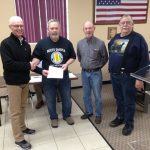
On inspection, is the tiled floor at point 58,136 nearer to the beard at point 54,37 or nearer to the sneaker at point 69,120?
the sneaker at point 69,120

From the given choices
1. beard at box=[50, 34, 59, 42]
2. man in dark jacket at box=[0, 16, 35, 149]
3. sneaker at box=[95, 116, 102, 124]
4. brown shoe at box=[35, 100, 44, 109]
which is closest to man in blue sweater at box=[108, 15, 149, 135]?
sneaker at box=[95, 116, 102, 124]

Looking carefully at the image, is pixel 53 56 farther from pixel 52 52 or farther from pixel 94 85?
pixel 94 85

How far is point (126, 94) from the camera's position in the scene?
2697 mm

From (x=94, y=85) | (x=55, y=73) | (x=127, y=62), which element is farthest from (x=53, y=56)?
(x=127, y=62)

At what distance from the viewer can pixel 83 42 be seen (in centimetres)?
300

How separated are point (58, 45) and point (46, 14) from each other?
1699 millimetres

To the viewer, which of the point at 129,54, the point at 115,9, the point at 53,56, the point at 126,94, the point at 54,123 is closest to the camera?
the point at 129,54

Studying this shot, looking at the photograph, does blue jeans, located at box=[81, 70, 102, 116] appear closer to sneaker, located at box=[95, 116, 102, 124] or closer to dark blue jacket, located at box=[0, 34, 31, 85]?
sneaker, located at box=[95, 116, 102, 124]

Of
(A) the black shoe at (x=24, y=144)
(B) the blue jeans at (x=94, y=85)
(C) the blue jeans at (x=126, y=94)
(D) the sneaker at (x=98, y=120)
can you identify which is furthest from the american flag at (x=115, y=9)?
(A) the black shoe at (x=24, y=144)

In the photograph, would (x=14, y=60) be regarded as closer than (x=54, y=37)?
Yes

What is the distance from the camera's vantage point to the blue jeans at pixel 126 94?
266cm

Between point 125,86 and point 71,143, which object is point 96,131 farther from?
point 125,86

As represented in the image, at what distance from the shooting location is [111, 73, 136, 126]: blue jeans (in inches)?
105

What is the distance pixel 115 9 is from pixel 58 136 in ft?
9.98
